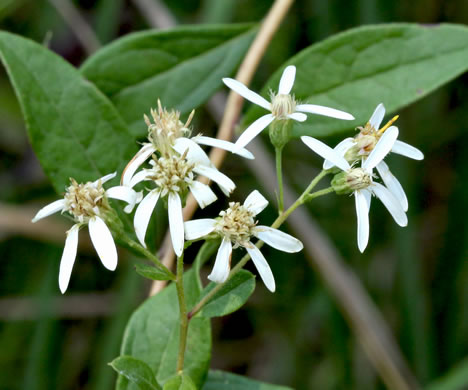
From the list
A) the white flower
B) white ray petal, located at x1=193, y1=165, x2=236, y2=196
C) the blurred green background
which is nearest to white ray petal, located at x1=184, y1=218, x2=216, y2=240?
the white flower

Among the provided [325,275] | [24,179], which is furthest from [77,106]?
[24,179]

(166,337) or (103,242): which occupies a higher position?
(103,242)

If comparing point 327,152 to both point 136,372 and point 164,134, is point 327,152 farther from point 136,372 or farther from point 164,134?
point 136,372

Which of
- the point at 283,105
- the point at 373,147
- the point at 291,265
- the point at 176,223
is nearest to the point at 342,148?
the point at 373,147

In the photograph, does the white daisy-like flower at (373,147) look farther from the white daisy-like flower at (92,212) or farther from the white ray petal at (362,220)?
the white daisy-like flower at (92,212)

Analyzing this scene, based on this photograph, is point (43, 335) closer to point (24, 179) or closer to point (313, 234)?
point (24, 179)

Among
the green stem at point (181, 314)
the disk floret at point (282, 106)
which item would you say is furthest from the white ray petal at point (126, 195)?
the disk floret at point (282, 106)

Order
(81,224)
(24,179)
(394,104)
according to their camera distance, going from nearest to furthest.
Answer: (81,224)
(394,104)
(24,179)
